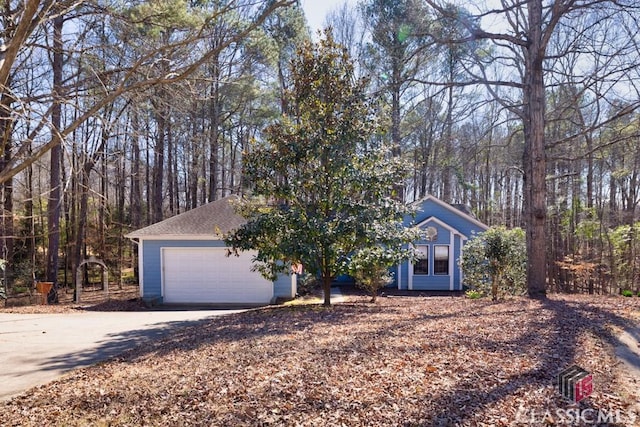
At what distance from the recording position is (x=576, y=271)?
13836mm

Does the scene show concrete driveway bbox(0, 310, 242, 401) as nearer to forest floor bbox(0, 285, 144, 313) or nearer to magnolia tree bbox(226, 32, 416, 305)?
forest floor bbox(0, 285, 144, 313)

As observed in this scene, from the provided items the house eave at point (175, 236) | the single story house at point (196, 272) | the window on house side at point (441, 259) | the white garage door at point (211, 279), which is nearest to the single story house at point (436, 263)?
the window on house side at point (441, 259)

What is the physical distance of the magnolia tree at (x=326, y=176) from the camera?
27.2 ft

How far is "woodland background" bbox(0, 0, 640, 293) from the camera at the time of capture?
5.52 m

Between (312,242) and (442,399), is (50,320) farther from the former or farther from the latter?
(442,399)

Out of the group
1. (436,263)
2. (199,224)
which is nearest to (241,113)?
(199,224)

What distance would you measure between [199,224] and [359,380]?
11.0 m

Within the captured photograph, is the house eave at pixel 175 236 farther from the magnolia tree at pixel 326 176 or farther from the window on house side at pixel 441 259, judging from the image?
the window on house side at pixel 441 259

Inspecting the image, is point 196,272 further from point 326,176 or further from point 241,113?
point 241,113

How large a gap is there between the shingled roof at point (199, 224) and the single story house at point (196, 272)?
0.10 feet

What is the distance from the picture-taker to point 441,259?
17.4m

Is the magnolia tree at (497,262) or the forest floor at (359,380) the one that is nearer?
the forest floor at (359,380)

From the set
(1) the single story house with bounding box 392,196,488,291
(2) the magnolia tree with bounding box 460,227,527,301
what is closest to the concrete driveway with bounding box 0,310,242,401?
(2) the magnolia tree with bounding box 460,227,527,301

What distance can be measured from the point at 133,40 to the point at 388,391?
22.3ft
